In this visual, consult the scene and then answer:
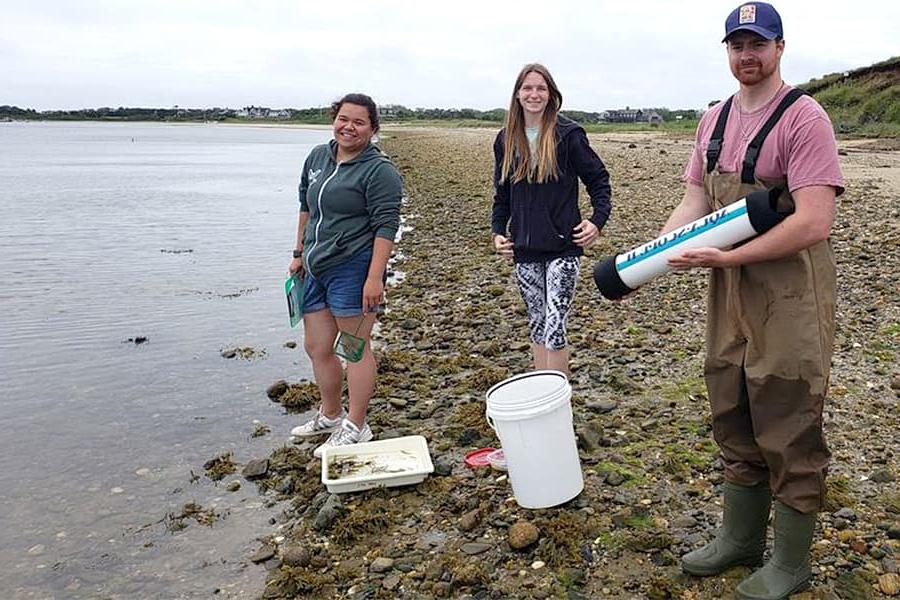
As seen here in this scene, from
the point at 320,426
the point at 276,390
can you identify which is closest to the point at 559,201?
the point at 320,426

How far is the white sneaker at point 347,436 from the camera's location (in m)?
5.80

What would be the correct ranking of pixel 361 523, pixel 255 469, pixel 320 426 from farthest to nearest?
pixel 320 426 < pixel 255 469 < pixel 361 523

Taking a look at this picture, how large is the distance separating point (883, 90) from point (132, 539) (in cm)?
4587

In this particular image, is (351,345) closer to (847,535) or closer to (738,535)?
(738,535)

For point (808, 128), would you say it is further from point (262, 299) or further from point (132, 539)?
point (262, 299)

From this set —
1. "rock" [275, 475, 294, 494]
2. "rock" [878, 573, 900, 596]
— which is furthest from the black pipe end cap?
"rock" [275, 475, 294, 494]

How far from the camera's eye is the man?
320 cm

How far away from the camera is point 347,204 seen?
5.26 m

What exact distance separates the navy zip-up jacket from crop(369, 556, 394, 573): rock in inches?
80.1

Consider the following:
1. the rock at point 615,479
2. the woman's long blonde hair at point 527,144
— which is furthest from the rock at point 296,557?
the woman's long blonde hair at point 527,144

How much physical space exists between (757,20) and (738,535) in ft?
7.81

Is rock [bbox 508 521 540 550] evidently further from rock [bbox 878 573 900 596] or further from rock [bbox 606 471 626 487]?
rock [bbox 878 573 900 596]

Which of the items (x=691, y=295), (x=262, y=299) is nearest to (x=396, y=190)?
(x=691, y=295)

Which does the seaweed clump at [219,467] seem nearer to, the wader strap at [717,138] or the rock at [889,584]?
the wader strap at [717,138]
